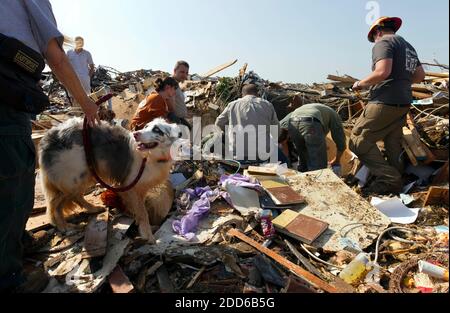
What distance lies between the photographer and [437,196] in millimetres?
4066

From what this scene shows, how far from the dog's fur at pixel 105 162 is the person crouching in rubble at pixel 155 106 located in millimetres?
1117

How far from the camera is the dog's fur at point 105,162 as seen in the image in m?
3.41

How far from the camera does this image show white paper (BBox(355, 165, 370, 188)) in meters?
5.00

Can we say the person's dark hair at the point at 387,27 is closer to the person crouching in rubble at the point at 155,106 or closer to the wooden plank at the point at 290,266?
the person crouching in rubble at the point at 155,106

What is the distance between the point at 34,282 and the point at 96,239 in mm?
653

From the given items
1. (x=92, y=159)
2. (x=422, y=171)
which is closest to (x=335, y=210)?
(x=422, y=171)

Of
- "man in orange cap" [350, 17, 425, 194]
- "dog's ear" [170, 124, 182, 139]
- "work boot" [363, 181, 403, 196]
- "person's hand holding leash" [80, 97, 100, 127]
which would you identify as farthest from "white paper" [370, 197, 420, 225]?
"person's hand holding leash" [80, 97, 100, 127]

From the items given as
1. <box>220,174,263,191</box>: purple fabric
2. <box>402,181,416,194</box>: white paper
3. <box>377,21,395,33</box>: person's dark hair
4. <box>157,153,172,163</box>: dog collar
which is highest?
<box>377,21,395,33</box>: person's dark hair

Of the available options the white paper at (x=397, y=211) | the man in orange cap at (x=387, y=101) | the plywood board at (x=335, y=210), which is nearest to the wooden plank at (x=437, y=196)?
the white paper at (x=397, y=211)

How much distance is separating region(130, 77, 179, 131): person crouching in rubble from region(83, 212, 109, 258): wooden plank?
1.79 meters

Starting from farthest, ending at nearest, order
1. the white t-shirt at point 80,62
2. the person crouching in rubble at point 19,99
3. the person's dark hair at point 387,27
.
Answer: the white t-shirt at point 80,62 → the person's dark hair at point 387,27 → the person crouching in rubble at point 19,99

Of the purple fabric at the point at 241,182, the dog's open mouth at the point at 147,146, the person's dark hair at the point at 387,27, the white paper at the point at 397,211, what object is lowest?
the white paper at the point at 397,211

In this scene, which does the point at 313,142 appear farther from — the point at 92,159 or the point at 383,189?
the point at 92,159

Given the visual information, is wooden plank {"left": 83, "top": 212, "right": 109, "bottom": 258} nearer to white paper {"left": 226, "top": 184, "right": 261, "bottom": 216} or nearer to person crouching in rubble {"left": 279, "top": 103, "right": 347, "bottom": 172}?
white paper {"left": 226, "top": 184, "right": 261, "bottom": 216}
